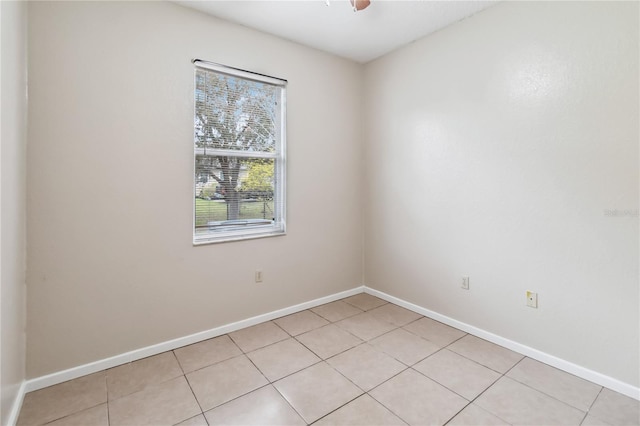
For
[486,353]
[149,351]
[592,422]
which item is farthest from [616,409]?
[149,351]

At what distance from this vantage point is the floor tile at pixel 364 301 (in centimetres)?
324

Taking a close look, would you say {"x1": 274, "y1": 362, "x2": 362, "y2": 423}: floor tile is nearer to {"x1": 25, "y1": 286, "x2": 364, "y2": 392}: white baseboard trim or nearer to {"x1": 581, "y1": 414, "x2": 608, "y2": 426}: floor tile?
{"x1": 25, "y1": 286, "x2": 364, "y2": 392}: white baseboard trim

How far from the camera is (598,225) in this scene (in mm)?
1966

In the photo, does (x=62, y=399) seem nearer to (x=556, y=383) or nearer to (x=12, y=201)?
(x=12, y=201)

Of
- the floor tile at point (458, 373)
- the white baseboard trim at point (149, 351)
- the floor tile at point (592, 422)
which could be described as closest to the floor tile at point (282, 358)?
the white baseboard trim at point (149, 351)

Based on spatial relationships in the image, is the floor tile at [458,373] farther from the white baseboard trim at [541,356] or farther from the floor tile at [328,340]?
the floor tile at [328,340]

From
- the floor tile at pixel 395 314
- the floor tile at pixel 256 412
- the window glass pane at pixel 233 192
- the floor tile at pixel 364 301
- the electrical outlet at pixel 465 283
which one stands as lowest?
the floor tile at pixel 256 412

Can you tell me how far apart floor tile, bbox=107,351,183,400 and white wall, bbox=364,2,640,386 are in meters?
2.15

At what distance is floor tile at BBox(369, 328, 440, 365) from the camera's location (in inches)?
90.0

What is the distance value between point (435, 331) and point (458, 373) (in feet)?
2.00

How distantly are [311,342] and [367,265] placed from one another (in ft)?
4.39

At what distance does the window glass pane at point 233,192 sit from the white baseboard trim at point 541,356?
1728 millimetres

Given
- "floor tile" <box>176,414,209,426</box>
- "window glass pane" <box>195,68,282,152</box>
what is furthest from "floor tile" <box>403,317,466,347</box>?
"window glass pane" <box>195,68,282,152</box>

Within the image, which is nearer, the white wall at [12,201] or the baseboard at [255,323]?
the white wall at [12,201]
